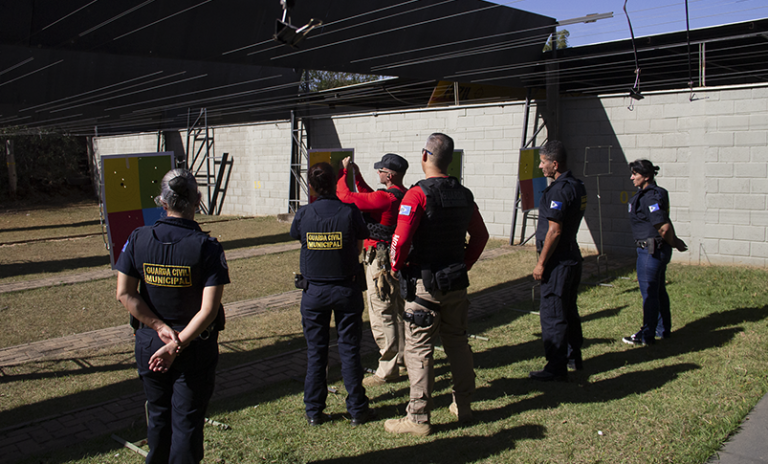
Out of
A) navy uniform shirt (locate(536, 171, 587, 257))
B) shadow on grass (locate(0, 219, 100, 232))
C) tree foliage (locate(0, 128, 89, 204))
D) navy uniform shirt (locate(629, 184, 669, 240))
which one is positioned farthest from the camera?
tree foliage (locate(0, 128, 89, 204))

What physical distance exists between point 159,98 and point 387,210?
828cm

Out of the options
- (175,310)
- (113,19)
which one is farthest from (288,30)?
(175,310)

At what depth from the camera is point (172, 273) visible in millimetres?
2582

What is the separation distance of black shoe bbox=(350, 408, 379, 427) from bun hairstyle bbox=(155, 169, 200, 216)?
1847 millimetres

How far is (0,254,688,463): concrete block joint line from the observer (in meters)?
3.59

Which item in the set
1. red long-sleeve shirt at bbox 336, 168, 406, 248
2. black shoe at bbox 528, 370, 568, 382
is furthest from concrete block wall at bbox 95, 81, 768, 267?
red long-sleeve shirt at bbox 336, 168, 406, 248

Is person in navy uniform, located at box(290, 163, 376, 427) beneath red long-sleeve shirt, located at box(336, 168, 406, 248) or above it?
beneath

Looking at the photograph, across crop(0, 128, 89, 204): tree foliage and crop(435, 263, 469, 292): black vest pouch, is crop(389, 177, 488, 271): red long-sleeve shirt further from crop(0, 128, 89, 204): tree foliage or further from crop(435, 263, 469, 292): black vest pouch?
crop(0, 128, 89, 204): tree foliage

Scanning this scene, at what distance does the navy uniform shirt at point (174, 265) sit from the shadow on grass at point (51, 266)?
29.2ft

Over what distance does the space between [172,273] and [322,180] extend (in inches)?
57.3

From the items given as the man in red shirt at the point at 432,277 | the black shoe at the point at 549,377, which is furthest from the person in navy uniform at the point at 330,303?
the black shoe at the point at 549,377

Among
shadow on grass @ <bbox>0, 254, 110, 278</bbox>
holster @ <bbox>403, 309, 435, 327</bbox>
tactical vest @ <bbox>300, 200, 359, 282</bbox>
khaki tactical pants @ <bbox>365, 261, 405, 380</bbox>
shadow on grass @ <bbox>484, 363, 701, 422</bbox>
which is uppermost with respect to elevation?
tactical vest @ <bbox>300, 200, 359, 282</bbox>

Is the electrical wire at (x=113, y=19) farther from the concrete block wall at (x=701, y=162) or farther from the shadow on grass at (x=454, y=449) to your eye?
the concrete block wall at (x=701, y=162)

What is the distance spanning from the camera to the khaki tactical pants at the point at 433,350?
3438 mm
